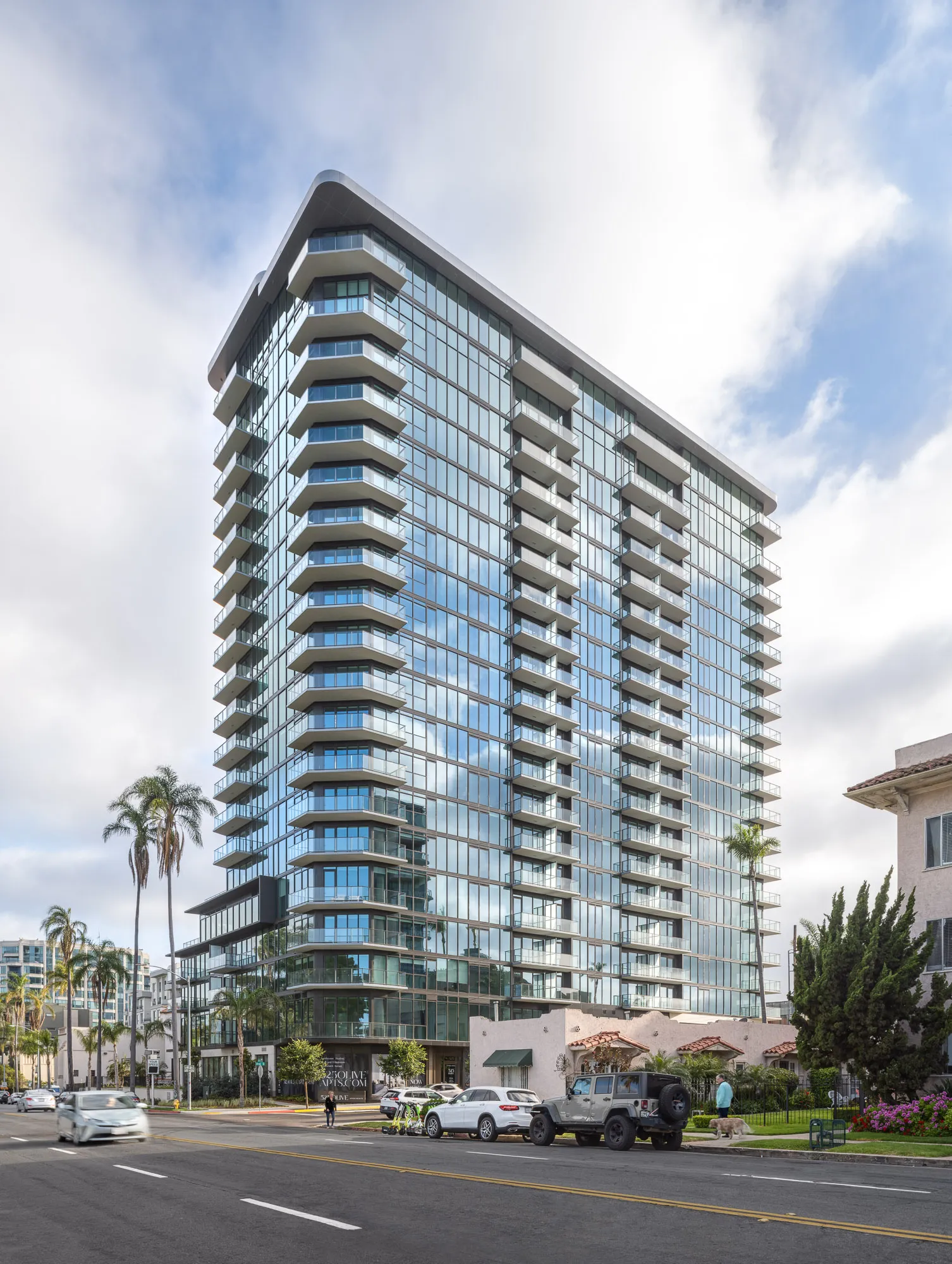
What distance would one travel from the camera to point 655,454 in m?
104

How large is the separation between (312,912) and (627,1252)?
210 feet

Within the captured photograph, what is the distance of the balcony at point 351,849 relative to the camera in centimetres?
7331

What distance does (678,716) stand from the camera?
342 ft

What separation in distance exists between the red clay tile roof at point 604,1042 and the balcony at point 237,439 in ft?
181

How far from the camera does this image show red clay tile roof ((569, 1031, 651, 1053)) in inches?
1939

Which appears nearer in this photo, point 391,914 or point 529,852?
point 391,914

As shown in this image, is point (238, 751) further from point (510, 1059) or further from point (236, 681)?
point (510, 1059)

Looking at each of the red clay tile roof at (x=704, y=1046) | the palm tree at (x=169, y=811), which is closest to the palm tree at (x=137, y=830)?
the palm tree at (x=169, y=811)

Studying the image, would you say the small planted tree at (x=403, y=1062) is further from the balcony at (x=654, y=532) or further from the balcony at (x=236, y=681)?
the balcony at (x=654, y=532)

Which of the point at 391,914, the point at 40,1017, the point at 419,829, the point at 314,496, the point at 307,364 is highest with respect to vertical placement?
the point at 307,364

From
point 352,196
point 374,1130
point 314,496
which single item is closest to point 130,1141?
point 374,1130

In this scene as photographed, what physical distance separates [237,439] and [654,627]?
120 feet

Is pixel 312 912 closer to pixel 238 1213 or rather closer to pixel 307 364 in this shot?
pixel 307 364

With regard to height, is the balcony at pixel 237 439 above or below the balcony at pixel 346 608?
above
